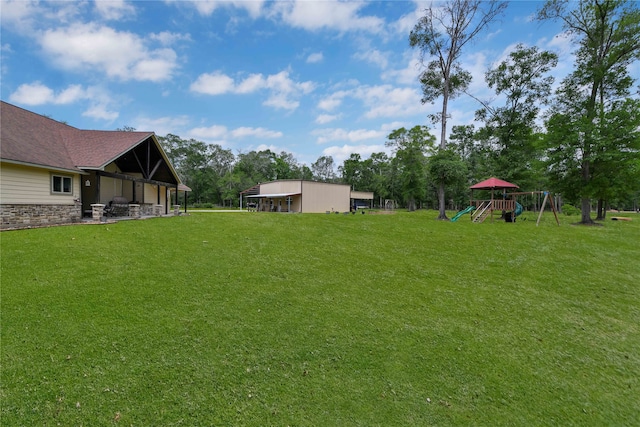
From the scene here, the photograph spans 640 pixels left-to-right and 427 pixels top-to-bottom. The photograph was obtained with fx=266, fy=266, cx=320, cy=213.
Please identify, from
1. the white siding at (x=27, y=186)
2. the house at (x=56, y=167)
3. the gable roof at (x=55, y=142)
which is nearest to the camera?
the white siding at (x=27, y=186)

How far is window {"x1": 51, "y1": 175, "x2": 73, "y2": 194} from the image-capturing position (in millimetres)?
11082

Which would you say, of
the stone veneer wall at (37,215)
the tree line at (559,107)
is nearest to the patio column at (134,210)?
the stone veneer wall at (37,215)

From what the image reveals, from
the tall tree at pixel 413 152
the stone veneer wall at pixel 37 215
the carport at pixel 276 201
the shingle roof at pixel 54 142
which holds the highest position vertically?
the tall tree at pixel 413 152

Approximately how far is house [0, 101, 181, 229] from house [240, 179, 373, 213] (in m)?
13.6

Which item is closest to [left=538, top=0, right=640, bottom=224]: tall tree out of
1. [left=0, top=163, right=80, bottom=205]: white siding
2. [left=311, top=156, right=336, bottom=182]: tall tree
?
[left=0, top=163, right=80, bottom=205]: white siding

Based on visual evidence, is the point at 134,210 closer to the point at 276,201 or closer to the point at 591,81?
the point at 276,201

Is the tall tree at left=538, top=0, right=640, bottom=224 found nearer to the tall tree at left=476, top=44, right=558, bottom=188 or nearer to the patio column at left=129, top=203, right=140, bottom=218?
the tall tree at left=476, top=44, right=558, bottom=188

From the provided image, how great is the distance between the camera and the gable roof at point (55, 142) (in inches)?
406

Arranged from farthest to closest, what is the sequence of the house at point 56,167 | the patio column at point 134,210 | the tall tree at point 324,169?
the tall tree at point 324,169 → the patio column at point 134,210 → the house at point 56,167

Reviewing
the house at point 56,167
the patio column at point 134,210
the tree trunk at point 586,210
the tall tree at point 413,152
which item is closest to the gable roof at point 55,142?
the house at point 56,167

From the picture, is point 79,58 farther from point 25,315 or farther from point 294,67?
point 25,315

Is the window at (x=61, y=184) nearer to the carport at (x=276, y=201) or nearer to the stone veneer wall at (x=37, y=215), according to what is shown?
the stone veneer wall at (x=37, y=215)

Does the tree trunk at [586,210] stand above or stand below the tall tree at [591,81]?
below

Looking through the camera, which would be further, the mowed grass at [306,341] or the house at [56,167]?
the house at [56,167]
